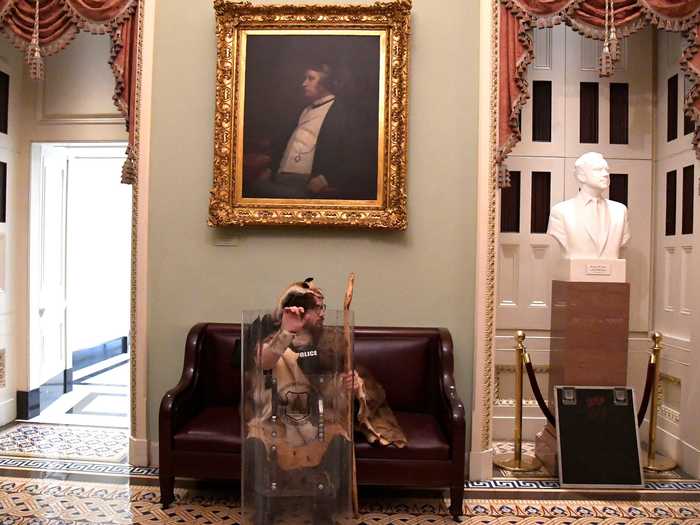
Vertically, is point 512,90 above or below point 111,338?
above

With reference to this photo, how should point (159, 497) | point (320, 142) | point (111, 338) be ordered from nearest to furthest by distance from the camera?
point (159, 497) < point (320, 142) < point (111, 338)

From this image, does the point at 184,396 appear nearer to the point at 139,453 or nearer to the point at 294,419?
the point at 139,453

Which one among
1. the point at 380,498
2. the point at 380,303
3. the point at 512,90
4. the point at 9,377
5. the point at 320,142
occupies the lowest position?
the point at 380,498

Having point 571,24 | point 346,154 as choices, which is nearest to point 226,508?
point 346,154

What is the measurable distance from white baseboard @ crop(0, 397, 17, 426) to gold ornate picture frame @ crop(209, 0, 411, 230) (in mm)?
2555

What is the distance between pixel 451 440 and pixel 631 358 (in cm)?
220

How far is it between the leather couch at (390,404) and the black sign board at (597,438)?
824 millimetres

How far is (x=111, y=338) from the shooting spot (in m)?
8.66

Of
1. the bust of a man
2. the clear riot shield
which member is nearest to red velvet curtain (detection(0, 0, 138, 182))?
the clear riot shield

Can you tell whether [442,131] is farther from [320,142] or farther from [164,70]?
[164,70]

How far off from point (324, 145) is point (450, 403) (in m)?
1.79

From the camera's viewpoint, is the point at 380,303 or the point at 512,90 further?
the point at 380,303

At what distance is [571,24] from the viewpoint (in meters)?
3.71

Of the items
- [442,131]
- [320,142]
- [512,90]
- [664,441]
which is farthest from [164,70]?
[664,441]
